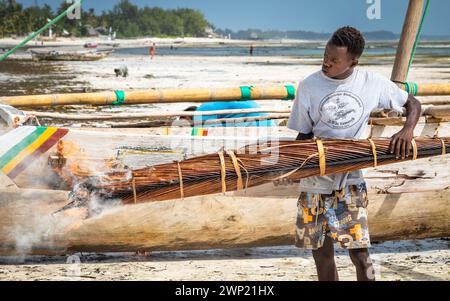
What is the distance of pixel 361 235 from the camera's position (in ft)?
9.43

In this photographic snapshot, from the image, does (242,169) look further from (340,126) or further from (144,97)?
(144,97)

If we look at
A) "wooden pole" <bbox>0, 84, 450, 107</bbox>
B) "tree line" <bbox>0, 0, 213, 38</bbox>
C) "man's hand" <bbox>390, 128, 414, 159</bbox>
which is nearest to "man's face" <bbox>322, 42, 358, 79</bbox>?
"man's hand" <bbox>390, 128, 414, 159</bbox>

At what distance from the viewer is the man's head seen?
9.10 ft

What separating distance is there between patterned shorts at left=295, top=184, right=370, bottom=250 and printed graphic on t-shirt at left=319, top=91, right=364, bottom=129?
0.34 metres

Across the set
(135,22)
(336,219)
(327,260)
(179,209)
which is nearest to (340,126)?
(336,219)

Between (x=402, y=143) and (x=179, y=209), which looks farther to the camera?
(x=179, y=209)

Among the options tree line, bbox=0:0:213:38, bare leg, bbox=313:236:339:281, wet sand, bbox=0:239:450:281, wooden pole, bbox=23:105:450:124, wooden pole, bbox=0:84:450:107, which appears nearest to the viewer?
bare leg, bbox=313:236:339:281

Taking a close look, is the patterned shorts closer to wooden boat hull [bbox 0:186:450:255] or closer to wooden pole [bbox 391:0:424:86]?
wooden boat hull [bbox 0:186:450:255]

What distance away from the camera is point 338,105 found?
2850mm

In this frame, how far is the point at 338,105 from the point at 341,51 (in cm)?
25

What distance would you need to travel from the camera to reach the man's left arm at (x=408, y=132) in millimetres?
2953

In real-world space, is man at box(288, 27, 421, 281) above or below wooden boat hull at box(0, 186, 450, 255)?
above
